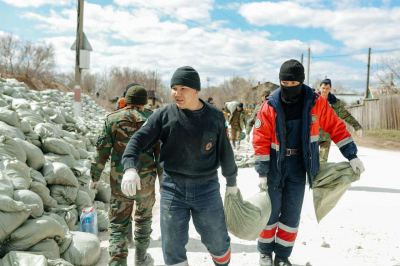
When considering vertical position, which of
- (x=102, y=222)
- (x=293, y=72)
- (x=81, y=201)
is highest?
(x=293, y=72)

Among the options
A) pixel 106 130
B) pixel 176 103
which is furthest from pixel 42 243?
pixel 176 103

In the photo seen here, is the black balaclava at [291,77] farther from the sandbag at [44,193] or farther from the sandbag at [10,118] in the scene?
the sandbag at [10,118]

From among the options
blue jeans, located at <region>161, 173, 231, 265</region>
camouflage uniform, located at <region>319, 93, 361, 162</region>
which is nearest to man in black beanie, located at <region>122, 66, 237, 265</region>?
blue jeans, located at <region>161, 173, 231, 265</region>

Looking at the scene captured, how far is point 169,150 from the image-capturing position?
7.59 ft

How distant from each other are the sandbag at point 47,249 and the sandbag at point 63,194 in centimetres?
117

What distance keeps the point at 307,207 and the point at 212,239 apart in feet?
9.08

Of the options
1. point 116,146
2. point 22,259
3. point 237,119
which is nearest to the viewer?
point 22,259

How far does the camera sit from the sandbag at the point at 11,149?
12.4 ft

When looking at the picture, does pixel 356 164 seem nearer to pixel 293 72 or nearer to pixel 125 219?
pixel 293 72


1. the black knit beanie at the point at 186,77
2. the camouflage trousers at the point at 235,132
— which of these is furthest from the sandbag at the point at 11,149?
the camouflage trousers at the point at 235,132

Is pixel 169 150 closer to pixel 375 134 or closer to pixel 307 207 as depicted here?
pixel 307 207

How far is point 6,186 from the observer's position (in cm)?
296

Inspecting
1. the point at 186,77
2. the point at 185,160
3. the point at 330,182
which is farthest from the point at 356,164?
the point at 186,77

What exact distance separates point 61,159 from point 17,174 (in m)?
1.55
